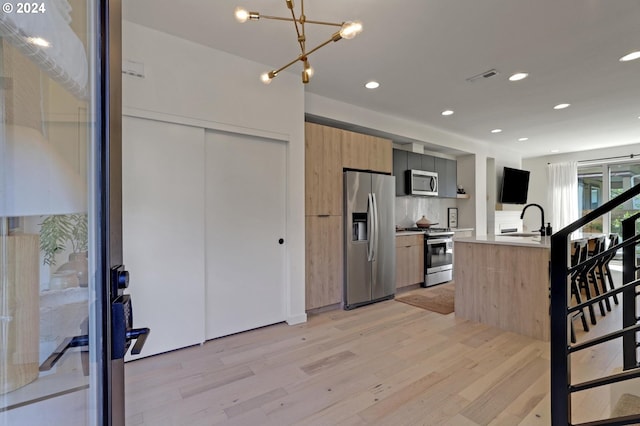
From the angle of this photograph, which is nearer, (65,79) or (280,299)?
(65,79)

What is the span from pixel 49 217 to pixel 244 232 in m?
2.41

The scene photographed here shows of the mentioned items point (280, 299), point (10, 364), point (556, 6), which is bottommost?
point (280, 299)

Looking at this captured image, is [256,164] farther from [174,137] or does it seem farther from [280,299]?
[280,299]

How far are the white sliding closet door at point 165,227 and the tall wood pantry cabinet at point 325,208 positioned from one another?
124 cm

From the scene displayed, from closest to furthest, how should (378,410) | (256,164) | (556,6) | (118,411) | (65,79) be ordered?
1. (65,79)
2. (118,411)
3. (378,410)
4. (556,6)
5. (256,164)

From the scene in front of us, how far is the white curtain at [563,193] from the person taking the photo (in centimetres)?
708

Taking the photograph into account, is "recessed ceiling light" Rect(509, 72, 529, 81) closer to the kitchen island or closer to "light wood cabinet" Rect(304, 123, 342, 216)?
the kitchen island

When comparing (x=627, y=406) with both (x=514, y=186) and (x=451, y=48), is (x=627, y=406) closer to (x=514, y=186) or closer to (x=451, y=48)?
(x=451, y=48)

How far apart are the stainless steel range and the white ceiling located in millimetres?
2022

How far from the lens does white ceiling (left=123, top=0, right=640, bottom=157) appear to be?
2164 millimetres

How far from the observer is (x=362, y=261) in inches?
151

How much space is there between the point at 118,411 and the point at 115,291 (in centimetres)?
30

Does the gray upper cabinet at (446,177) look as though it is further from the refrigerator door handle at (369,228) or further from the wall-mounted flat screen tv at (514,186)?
the refrigerator door handle at (369,228)

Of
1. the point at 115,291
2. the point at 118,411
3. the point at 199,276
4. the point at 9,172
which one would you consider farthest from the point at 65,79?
the point at 199,276
